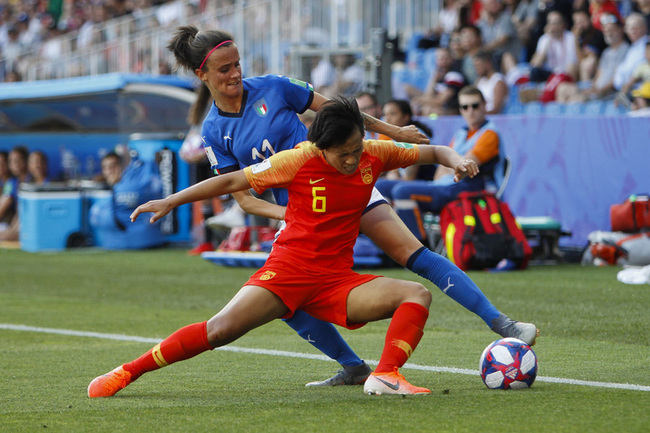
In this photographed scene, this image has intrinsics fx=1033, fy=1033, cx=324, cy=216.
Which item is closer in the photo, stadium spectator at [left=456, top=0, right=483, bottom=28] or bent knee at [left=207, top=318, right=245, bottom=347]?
bent knee at [left=207, top=318, right=245, bottom=347]

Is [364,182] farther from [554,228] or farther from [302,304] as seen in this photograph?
[554,228]

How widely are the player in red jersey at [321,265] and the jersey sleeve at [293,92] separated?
3.17ft

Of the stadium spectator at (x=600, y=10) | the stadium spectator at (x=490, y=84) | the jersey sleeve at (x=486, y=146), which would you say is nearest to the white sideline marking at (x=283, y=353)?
the jersey sleeve at (x=486, y=146)

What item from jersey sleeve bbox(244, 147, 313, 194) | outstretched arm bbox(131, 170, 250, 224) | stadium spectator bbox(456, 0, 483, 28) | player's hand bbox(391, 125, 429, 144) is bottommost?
outstretched arm bbox(131, 170, 250, 224)

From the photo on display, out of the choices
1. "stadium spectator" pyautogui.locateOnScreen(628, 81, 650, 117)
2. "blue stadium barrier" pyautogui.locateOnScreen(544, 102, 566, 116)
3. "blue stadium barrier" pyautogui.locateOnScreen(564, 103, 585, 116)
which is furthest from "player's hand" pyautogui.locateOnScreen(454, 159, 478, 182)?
"blue stadium barrier" pyautogui.locateOnScreen(544, 102, 566, 116)

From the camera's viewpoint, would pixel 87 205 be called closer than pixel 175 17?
Yes

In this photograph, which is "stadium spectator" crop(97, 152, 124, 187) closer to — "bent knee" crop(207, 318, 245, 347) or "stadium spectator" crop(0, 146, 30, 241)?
"stadium spectator" crop(0, 146, 30, 241)

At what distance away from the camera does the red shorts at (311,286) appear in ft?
15.5

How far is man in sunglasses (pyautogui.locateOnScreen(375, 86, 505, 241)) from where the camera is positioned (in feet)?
34.3

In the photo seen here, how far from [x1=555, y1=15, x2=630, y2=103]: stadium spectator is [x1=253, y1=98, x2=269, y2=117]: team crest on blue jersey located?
8.52 m

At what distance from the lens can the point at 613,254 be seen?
36.1 ft

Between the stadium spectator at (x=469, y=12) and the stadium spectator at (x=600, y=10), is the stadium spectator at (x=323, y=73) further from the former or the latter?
the stadium spectator at (x=600, y=10)

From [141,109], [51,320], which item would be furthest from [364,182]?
[141,109]

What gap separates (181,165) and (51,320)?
7511 mm
